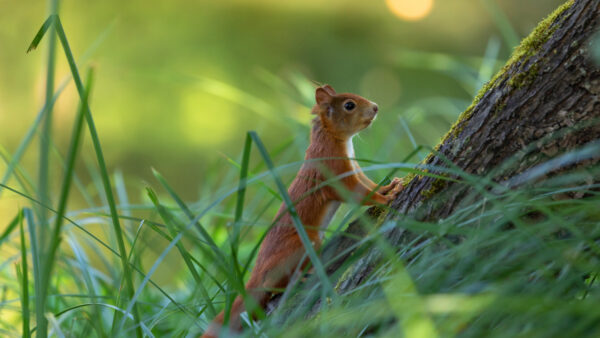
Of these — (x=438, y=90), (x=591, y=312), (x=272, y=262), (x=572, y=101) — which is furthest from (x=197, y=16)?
(x=591, y=312)

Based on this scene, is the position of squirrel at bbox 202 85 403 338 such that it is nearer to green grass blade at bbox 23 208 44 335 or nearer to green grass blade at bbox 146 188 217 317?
green grass blade at bbox 146 188 217 317

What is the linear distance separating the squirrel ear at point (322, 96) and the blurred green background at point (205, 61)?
2.80m

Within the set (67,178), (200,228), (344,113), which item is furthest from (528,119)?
(344,113)

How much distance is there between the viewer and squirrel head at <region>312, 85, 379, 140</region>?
6.91 ft

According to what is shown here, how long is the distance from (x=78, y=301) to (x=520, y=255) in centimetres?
167

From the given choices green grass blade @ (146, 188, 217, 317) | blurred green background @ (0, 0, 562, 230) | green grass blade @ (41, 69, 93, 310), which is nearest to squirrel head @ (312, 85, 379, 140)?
green grass blade @ (146, 188, 217, 317)

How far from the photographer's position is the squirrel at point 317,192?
5.14ft

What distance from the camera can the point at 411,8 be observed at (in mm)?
6445

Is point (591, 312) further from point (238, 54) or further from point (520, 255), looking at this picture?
point (238, 54)

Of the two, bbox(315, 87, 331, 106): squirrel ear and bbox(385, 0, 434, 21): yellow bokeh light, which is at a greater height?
bbox(385, 0, 434, 21): yellow bokeh light

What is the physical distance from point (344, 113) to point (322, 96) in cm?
9

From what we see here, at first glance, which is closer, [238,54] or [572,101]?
[572,101]

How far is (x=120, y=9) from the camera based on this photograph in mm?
5902

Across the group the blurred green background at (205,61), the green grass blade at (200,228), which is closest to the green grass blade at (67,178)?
the green grass blade at (200,228)
